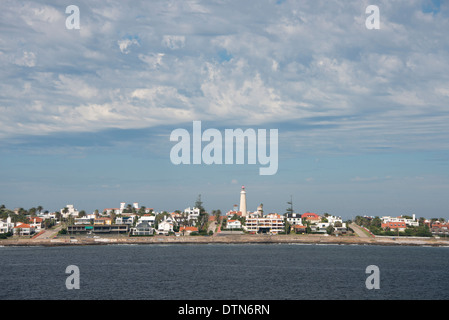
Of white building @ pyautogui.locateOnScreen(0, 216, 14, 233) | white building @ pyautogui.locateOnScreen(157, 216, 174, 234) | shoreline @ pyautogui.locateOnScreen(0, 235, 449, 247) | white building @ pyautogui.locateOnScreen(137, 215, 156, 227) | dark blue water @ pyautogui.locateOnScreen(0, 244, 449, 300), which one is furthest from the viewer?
white building @ pyautogui.locateOnScreen(137, 215, 156, 227)

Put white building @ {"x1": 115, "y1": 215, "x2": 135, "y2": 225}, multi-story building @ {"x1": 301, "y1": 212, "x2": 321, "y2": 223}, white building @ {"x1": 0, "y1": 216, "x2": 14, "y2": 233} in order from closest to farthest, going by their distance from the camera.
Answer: white building @ {"x1": 0, "y1": 216, "x2": 14, "y2": 233} → white building @ {"x1": 115, "y1": 215, "x2": 135, "y2": 225} → multi-story building @ {"x1": 301, "y1": 212, "x2": 321, "y2": 223}

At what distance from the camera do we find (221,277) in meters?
60.6

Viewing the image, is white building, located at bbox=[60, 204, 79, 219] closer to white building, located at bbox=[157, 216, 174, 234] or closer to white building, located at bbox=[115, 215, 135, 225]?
white building, located at bbox=[115, 215, 135, 225]

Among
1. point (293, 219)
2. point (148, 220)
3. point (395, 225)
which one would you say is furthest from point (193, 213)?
point (395, 225)

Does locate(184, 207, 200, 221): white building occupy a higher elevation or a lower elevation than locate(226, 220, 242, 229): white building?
higher

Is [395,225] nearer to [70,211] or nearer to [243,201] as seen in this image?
[243,201]

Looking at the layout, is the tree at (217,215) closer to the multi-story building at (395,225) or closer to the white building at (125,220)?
the white building at (125,220)

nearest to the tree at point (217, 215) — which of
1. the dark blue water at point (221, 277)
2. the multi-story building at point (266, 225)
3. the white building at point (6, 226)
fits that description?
the multi-story building at point (266, 225)

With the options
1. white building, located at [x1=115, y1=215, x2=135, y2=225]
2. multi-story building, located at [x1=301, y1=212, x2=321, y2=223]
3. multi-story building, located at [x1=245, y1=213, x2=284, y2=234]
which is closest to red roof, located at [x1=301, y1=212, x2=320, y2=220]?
multi-story building, located at [x1=301, y1=212, x2=321, y2=223]

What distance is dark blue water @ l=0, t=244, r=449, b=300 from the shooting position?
49.4 metres
